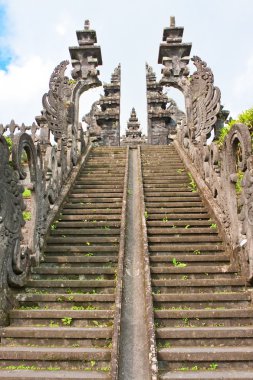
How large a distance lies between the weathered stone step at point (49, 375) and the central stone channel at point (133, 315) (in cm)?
31

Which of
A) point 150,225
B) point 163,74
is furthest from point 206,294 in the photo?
point 163,74

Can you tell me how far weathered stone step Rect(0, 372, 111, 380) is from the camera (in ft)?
13.5

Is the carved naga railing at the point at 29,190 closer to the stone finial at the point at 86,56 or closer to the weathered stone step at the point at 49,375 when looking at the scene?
the weathered stone step at the point at 49,375

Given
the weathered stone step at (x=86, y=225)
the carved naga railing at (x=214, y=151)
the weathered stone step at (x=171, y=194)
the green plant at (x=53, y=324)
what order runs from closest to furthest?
the green plant at (x=53, y=324)
the carved naga railing at (x=214, y=151)
the weathered stone step at (x=86, y=225)
the weathered stone step at (x=171, y=194)

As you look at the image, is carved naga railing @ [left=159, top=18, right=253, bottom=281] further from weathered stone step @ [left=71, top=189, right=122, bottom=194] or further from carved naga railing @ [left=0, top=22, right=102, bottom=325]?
carved naga railing @ [left=0, top=22, right=102, bottom=325]

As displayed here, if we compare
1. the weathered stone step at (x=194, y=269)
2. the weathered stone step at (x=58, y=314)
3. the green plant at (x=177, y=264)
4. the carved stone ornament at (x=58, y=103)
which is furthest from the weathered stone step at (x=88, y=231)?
the carved stone ornament at (x=58, y=103)

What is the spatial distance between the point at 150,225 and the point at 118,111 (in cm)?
1756

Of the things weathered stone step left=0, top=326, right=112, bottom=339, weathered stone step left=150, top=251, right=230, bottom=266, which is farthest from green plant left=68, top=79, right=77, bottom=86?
weathered stone step left=0, top=326, right=112, bottom=339

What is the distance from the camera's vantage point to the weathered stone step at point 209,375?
410 centimetres

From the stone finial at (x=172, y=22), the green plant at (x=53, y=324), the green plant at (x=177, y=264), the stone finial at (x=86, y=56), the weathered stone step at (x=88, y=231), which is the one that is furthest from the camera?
the stone finial at (x=172, y=22)

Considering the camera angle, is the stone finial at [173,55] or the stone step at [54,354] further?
the stone finial at [173,55]

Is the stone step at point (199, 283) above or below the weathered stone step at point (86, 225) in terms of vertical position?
below

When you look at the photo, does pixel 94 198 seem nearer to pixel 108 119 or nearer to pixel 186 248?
pixel 186 248

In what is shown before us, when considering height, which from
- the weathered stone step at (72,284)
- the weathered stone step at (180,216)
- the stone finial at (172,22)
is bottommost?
the weathered stone step at (72,284)
